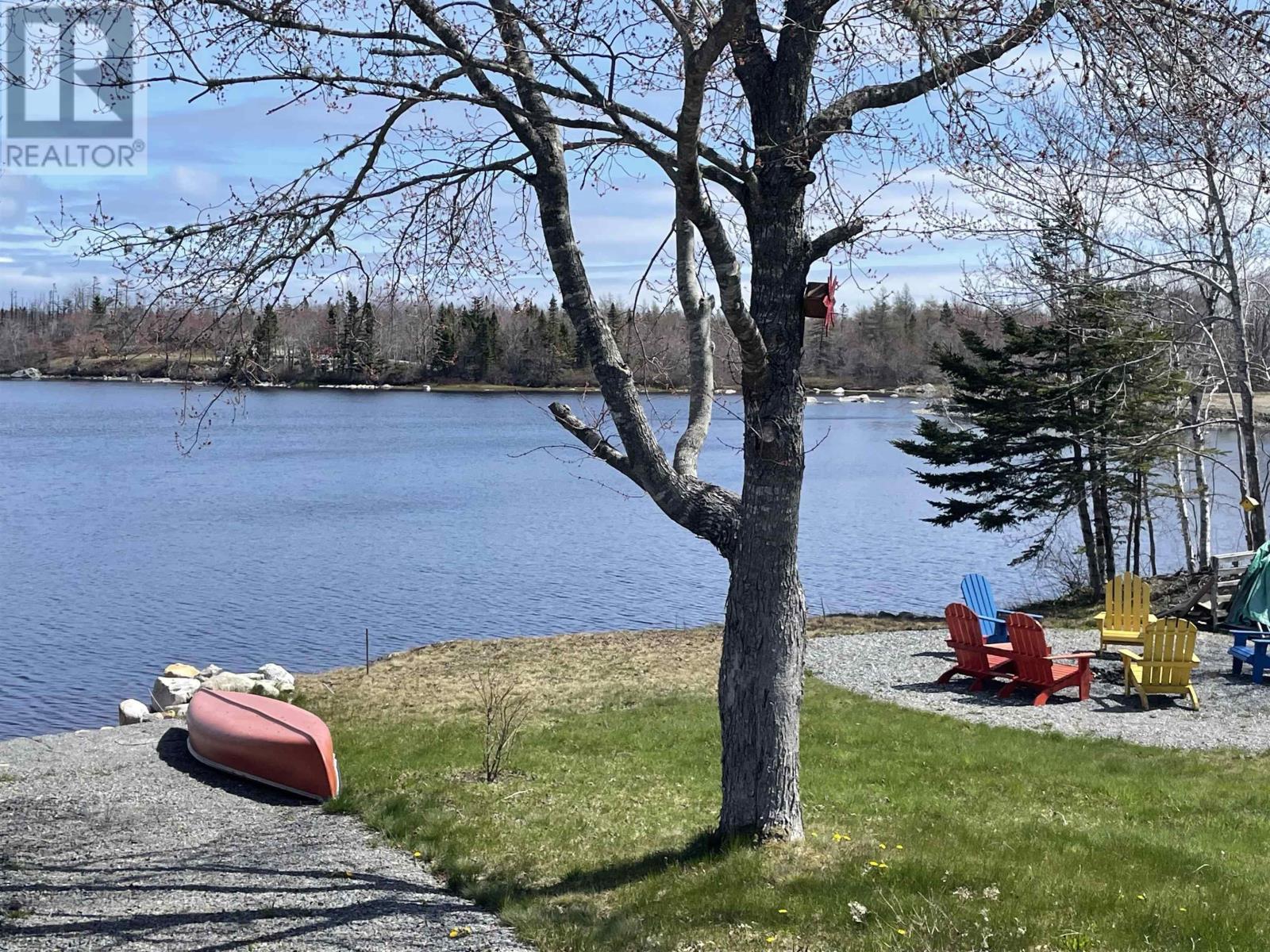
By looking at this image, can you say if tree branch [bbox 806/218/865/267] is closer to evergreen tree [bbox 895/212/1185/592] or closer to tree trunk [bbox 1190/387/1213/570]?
evergreen tree [bbox 895/212/1185/592]

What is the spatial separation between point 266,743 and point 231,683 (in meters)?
5.21

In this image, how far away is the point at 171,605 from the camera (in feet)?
73.3

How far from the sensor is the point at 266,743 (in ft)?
30.7

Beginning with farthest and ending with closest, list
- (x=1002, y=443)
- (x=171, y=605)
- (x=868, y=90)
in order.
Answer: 1. (x=1002, y=443)
2. (x=171, y=605)
3. (x=868, y=90)

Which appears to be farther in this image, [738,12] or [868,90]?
[868,90]

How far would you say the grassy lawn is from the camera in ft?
16.8

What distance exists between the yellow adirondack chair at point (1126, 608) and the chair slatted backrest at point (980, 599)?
137 cm

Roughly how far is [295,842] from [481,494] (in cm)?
3259

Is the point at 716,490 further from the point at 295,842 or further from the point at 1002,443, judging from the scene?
the point at 1002,443

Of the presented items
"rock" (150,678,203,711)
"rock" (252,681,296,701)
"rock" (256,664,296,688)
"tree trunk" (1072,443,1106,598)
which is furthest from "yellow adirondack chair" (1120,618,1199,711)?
"tree trunk" (1072,443,1106,598)

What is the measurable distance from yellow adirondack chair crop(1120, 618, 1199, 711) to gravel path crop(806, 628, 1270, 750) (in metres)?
0.20

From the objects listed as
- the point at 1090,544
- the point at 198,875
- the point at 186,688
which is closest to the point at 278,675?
the point at 186,688

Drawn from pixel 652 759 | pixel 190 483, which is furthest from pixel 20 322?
pixel 652 759

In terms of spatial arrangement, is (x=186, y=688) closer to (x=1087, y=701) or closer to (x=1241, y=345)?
(x=1087, y=701)
